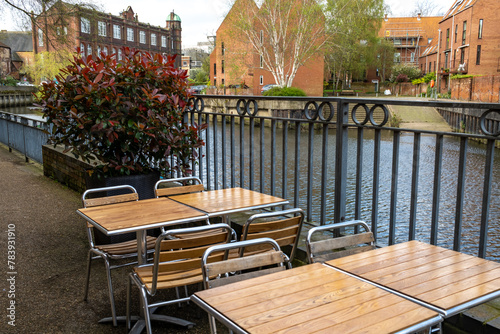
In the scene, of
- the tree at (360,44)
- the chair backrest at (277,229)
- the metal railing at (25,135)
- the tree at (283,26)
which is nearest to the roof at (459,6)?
the tree at (360,44)

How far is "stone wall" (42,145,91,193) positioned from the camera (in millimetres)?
7262

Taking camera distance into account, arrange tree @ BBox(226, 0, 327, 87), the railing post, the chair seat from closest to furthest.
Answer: the chair seat → the railing post → tree @ BBox(226, 0, 327, 87)

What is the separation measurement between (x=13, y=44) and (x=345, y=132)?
107 m

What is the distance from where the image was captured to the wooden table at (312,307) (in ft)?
5.03

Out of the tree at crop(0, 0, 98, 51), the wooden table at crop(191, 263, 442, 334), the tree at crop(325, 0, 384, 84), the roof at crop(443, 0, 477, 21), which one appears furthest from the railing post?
the roof at crop(443, 0, 477, 21)

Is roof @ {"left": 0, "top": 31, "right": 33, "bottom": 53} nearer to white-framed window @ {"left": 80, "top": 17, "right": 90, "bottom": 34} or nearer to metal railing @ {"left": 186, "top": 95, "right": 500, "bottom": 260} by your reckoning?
white-framed window @ {"left": 80, "top": 17, "right": 90, "bottom": 34}

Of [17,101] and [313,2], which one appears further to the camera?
[17,101]

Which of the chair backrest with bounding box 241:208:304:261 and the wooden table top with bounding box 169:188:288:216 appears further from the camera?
the wooden table top with bounding box 169:188:288:216

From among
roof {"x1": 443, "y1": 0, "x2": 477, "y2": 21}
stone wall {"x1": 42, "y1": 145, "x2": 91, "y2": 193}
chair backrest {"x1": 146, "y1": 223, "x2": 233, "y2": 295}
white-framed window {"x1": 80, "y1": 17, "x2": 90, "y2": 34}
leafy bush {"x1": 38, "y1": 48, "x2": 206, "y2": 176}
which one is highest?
roof {"x1": 443, "y1": 0, "x2": 477, "y2": 21}

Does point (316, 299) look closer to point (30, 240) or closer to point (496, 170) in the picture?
point (30, 240)

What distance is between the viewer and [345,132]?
3.66 metres

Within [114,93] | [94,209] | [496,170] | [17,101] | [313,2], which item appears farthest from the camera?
[17,101]

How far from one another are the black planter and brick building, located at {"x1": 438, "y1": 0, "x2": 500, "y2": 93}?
4931cm

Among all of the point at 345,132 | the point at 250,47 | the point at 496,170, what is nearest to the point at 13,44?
the point at 250,47
